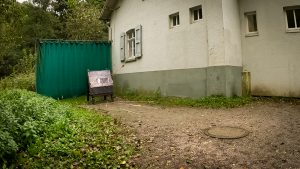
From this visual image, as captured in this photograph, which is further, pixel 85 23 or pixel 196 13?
pixel 85 23

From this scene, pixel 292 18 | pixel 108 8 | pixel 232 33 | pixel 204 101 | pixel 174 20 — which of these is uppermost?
pixel 108 8

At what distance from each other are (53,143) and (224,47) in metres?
7.11

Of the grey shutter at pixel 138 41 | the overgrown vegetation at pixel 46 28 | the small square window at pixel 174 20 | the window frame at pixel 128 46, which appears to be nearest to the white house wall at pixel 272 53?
the small square window at pixel 174 20

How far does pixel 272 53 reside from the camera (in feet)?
35.8

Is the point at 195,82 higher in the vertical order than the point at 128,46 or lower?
lower

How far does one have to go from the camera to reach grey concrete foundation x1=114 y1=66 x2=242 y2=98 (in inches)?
419

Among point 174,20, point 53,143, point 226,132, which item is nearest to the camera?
point 53,143

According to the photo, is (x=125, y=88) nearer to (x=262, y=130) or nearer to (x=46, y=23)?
(x=262, y=130)

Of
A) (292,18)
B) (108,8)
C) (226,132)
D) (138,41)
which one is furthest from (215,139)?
(108,8)

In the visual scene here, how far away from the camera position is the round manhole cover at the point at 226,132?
20.6ft

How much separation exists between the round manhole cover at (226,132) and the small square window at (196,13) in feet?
19.4

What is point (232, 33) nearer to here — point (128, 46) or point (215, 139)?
point (215, 139)

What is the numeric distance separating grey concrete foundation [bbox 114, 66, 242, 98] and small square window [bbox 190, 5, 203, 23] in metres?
2.04

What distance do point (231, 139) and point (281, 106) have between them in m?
4.34
